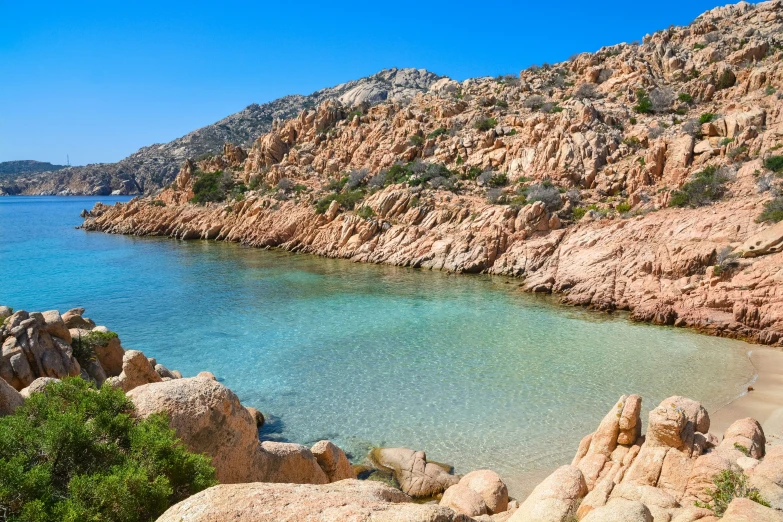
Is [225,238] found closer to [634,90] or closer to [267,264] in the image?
[267,264]

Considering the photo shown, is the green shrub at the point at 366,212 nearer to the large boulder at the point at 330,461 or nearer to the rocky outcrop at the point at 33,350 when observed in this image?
the rocky outcrop at the point at 33,350

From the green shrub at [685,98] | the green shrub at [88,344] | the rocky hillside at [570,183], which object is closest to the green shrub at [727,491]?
the green shrub at [88,344]

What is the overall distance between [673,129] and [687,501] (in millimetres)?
32877

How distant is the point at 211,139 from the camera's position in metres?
109

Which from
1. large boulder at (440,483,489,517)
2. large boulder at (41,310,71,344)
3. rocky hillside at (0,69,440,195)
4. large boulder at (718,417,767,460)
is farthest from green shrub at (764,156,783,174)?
rocky hillside at (0,69,440,195)

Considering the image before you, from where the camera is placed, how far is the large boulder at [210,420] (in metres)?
6.19

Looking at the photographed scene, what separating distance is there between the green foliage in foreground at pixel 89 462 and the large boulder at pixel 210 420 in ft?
1.02

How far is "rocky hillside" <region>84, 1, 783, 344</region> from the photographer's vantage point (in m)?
20.3

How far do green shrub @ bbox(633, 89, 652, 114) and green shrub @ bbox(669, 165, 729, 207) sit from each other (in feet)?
41.2

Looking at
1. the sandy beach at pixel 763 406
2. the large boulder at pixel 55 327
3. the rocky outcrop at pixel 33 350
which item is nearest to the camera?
the rocky outcrop at pixel 33 350

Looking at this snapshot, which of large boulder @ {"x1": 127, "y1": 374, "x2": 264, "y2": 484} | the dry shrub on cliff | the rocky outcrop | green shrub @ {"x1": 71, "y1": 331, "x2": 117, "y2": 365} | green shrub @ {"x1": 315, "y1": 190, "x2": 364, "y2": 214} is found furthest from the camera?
green shrub @ {"x1": 315, "y1": 190, "x2": 364, "y2": 214}

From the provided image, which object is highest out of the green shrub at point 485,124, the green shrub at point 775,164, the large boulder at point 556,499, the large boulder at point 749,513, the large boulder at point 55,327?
the green shrub at point 485,124

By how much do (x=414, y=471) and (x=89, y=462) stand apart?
5.87 m

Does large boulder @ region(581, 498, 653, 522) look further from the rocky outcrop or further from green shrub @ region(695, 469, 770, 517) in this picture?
the rocky outcrop
